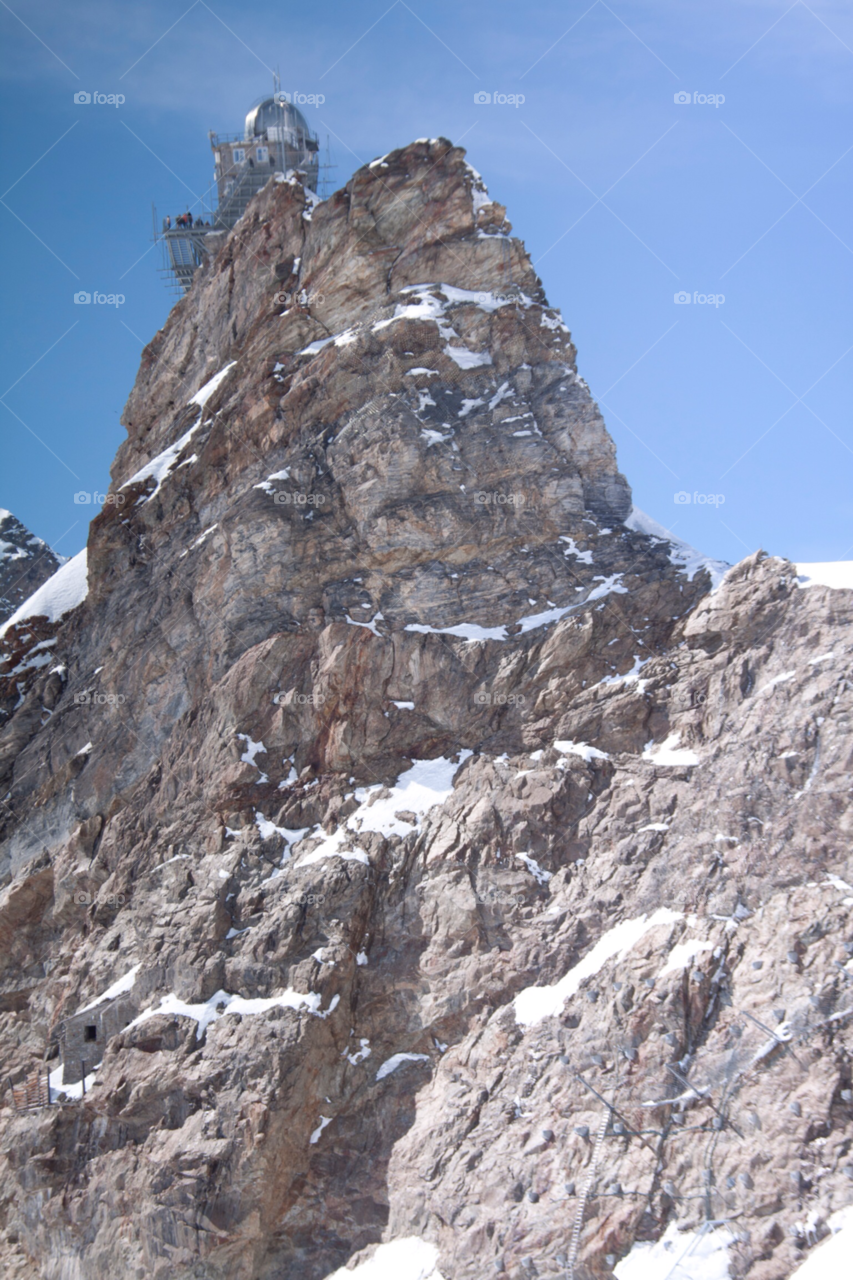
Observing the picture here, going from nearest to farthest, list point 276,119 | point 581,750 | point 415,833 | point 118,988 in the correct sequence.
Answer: point 118,988 → point 581,750 → point 415,833 → point 276,119

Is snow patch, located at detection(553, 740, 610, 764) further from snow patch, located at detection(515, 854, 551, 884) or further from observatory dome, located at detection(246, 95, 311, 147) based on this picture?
observatory dome, located at detection(246, 95, 311, 147)

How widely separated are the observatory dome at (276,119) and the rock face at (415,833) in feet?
67.3

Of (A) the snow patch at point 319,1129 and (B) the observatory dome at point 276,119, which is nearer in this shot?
(A) the snow patch at point 319,1129

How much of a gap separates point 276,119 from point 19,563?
43775mm

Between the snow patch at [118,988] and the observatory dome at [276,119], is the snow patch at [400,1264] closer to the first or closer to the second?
the snow patch at [118,988]

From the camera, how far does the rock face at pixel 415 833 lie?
27203 millimetres

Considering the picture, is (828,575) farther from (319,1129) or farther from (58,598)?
(58,598)

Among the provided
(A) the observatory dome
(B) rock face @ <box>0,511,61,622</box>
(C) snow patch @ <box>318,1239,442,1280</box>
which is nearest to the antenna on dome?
(A) the observatory dome

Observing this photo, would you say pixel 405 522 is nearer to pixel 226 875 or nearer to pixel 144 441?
pixel 226 875

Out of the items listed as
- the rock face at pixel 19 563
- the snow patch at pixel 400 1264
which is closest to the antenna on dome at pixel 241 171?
the rock face at pixel 19 563

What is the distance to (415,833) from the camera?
120 ft

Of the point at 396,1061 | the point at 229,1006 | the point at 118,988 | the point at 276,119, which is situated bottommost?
the point at 118,988

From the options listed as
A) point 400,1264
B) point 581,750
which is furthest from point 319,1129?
point 581,750

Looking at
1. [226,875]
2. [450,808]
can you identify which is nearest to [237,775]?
[226,875]
